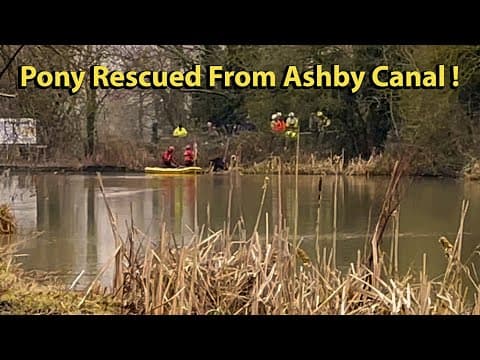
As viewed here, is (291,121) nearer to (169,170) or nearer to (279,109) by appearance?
(279,109)

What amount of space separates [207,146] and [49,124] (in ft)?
10.4

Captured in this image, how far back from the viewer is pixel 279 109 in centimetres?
1215

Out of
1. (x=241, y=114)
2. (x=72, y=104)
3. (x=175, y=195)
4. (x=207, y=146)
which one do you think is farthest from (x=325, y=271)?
(x=241, y=114)

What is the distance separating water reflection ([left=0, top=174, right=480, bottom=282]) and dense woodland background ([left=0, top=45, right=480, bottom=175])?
1.80ft

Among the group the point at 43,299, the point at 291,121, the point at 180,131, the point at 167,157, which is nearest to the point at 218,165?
the point at 167,157

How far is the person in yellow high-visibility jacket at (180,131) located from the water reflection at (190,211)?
1.39 meters

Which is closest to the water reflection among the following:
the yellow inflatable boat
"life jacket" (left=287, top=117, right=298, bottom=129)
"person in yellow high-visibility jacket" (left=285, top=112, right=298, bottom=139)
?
the yellow inflatable boat

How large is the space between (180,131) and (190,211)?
4.87 metres

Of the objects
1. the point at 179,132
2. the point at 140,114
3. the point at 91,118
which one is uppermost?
the point at 140,114

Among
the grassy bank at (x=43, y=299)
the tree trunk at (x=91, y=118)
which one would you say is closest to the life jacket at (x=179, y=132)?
the tree trunk at (x=91, y=118)

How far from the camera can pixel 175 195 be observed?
626 centimetres

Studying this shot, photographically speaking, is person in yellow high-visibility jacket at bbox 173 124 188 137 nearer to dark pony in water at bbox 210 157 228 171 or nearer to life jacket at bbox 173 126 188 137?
life jacket at bbox 173 126 188 137
